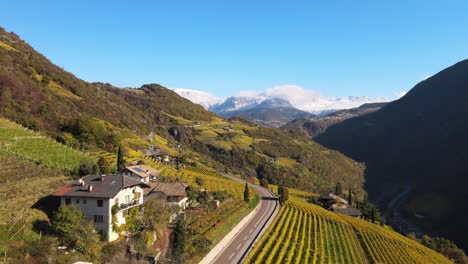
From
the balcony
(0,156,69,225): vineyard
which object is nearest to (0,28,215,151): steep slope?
(0,156,69,225): vineyard

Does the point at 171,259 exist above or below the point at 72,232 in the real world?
below

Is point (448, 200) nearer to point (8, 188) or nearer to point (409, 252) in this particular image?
point (409, 252)

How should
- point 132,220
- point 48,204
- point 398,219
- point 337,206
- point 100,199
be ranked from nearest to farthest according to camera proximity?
point 100,199 → point 48,204 → point 132,220 → point 337,206 → point 398,219

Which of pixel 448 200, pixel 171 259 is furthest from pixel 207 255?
pixel 448 200

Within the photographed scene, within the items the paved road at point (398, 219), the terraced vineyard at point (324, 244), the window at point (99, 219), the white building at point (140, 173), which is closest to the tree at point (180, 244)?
the window at point (99, 219)

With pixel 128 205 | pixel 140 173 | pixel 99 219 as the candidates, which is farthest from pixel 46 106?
pixel 99 219

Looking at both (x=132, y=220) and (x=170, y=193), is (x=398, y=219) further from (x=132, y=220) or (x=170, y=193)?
(x=132, y=220)
